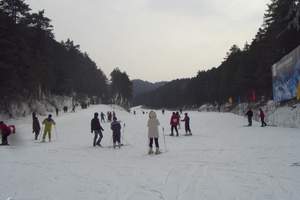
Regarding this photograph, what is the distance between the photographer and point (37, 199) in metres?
8.30

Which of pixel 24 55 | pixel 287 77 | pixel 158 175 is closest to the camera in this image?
pixel 158 175

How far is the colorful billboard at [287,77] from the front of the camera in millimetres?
28891

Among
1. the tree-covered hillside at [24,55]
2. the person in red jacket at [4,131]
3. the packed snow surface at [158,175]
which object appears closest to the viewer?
the packed snow surface at [158,175]

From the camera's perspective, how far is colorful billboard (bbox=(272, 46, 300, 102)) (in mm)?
28891

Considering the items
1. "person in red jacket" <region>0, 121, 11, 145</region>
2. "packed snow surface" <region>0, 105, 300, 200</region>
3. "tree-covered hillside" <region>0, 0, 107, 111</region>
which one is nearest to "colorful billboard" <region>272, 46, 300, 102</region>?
"packed snow surface" <region>0, 105, 300, 200</region>

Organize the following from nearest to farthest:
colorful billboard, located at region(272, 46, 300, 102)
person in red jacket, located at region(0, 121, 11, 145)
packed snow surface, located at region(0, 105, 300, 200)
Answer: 1. packed snow surface, located at region(0, 105, 300, 200)
2. person in red jacket, located at region(0, 121, 11, 145)
3. colorful billboard, located at region(272, 46, 300, 102)

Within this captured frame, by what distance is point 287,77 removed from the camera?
103ft

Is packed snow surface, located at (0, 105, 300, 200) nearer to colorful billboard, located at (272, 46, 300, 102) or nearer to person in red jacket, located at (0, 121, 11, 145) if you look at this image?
person in red jacket, located at (0, 121, 11, 145)

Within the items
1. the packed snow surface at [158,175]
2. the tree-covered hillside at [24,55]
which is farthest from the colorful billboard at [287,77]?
the tree-covered hillside at [24,55]

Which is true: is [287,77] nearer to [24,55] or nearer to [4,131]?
[4,131]

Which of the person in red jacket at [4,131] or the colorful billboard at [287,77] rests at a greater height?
the colorful billboard at [287,77]

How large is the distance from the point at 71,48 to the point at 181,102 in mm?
96525

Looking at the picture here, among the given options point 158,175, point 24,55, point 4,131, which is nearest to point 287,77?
point 4,131

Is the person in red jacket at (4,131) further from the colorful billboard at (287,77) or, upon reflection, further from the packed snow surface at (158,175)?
the colorful billboard at (287,77)
